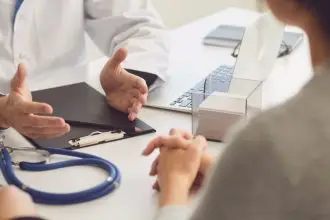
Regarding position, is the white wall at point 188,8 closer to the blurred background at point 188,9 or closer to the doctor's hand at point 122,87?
the blurred background at point 188,9

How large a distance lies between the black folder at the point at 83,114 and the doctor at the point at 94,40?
0.08 ft

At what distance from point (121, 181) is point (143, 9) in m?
0.74

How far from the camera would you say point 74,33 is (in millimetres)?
1708

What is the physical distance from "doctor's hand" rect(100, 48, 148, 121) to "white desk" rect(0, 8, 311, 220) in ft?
0.13

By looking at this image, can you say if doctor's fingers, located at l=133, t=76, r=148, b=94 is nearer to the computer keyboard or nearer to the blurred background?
the computer keyboard

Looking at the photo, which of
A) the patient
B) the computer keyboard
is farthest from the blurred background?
the patient

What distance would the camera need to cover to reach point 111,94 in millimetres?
1373

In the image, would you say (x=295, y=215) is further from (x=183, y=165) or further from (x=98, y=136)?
(x=98, y=136)

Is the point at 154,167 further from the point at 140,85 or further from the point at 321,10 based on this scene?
→ the point at 321,10

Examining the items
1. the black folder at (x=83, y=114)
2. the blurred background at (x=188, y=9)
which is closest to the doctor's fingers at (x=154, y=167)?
the black folder at (x=83, y=114)

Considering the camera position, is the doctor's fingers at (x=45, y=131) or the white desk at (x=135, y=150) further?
the doctor's fingers at (x=45, y=131)

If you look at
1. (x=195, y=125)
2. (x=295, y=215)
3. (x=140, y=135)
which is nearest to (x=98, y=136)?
(x=140, y=135)

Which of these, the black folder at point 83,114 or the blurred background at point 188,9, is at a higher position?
the black folder at point 83,114

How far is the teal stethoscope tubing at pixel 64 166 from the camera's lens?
101cm
